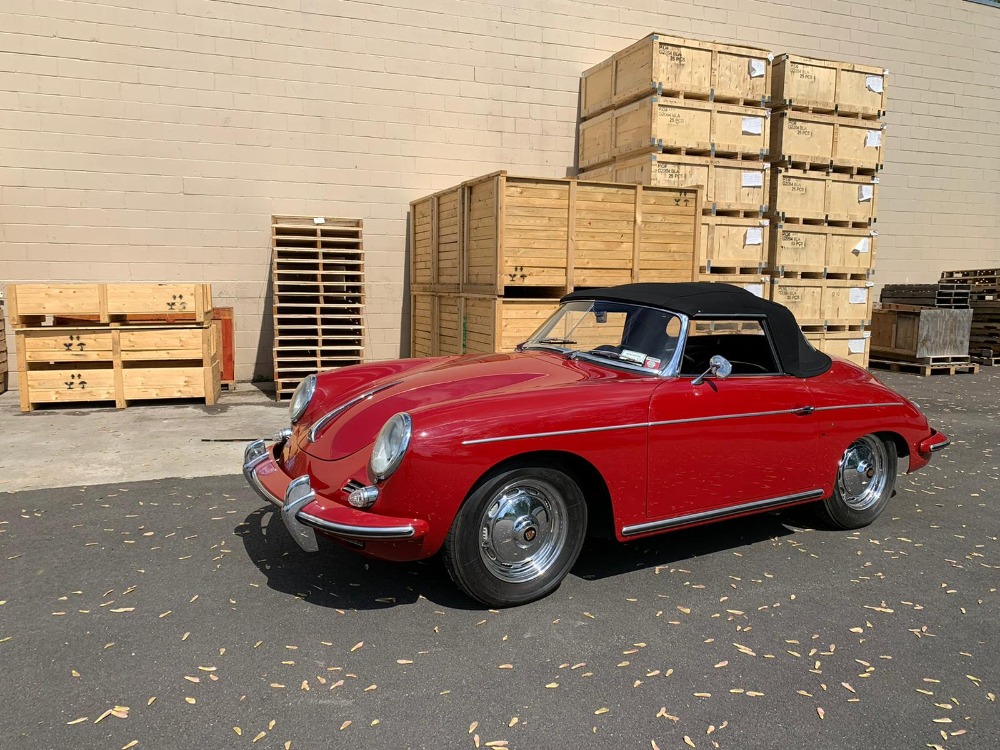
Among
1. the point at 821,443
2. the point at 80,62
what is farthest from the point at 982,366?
the point at 80,62

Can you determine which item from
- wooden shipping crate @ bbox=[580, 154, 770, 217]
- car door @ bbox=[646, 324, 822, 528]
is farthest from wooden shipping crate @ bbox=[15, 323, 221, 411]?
car door @ bbox=[646, 324, 822, 528]

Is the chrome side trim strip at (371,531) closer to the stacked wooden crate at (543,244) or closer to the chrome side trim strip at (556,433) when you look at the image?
the chrome side trim strip at (556,433)

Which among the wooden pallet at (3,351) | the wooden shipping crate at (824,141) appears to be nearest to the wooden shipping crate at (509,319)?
the wooden shipping crate at (824,141)

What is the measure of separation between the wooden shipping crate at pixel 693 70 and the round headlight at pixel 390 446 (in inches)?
298

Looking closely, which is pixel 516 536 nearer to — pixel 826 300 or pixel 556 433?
pixel 556 433

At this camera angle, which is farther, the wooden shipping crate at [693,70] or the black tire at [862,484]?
the wooden shipping crate at [693,70]

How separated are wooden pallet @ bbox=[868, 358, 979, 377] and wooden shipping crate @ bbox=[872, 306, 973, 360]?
0.47 feet

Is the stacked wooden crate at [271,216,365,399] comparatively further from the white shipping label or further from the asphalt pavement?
the white shipping label

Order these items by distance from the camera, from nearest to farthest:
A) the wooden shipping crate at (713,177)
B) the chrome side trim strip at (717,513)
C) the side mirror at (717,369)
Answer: the chrome side trim strip at (717,513) → the side mirror at (717,369) → the wooden shipping crate at (713,177)

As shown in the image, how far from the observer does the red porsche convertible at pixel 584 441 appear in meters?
3.21

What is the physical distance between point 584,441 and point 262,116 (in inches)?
336

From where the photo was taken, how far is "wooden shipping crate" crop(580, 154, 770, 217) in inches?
363

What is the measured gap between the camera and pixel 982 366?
13.7m

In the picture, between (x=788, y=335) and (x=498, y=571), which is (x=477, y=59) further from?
(x=498, y=571)
